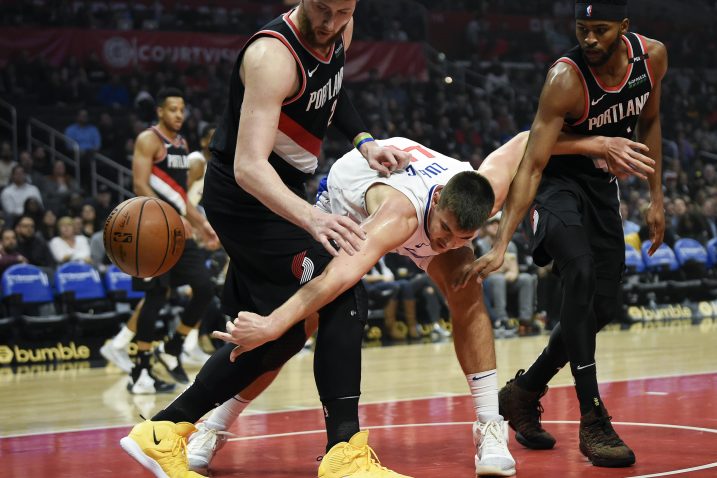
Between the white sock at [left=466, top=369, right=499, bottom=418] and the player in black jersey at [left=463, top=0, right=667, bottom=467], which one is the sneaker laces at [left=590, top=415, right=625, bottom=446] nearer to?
the player in black jersey at [left=463, top=0, right=667, bottom=467]

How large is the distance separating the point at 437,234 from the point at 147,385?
4070 mm

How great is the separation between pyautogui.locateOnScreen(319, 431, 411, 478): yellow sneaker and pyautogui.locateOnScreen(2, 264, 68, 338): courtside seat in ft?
22.2

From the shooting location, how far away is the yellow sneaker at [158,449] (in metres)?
3.91

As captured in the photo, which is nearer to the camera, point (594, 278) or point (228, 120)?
point (228, 120)

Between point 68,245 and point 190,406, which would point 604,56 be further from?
point 68,245

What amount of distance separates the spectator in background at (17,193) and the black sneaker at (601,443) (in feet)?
29.8

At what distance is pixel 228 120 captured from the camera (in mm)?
4180

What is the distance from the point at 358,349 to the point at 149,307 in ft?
13.7

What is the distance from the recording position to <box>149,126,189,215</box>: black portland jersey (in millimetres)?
7953

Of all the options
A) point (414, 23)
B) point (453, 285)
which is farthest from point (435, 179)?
point (414, 23)

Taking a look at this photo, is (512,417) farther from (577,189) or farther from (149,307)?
(149,307)

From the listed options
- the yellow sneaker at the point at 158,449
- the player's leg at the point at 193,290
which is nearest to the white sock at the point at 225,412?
the yellow sneaker at the point at 158,449

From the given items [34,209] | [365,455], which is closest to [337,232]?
[365,455]

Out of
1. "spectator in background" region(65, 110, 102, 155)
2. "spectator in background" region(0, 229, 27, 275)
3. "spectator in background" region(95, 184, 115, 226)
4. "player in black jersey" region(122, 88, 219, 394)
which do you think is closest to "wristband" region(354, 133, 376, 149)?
"player in black jersey" region(122, 88, 219, 394)
